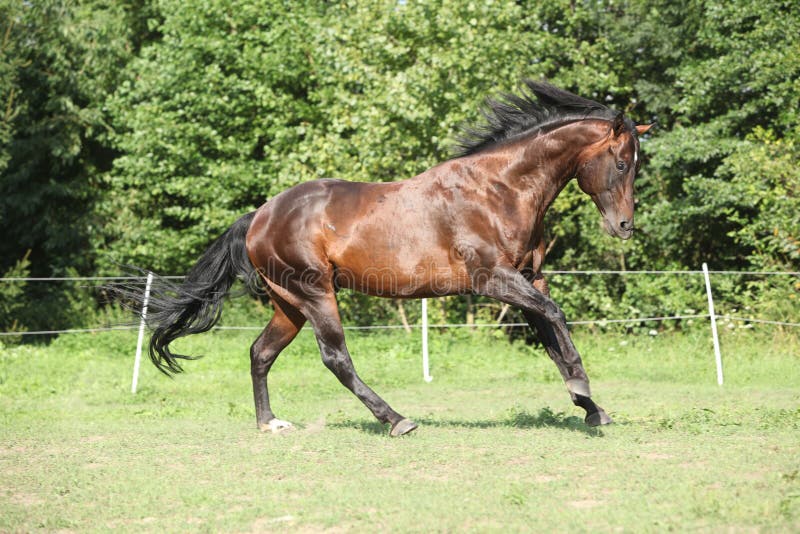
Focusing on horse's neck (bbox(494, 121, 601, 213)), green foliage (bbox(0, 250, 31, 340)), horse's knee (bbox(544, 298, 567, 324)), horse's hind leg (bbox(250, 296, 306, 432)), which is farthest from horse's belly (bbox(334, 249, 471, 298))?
green foliage (bbox(0, 250, 31, 340))

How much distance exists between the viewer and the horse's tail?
703 cm

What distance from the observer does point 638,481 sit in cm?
435

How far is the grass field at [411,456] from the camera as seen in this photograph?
153 inches

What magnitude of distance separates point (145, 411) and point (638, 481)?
19.0 feet

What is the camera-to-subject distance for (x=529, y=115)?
20.9ft

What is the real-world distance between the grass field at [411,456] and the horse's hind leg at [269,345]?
0.29 meters

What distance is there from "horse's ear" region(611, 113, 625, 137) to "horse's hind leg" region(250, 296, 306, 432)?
309 cm

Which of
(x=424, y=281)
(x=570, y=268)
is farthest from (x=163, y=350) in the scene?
(x=570, y=268)

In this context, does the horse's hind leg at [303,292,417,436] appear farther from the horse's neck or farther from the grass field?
the horse's neck

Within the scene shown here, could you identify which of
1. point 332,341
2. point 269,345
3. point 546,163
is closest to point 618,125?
point 546,163

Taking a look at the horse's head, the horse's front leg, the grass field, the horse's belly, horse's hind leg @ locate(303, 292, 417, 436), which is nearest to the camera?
the grass field

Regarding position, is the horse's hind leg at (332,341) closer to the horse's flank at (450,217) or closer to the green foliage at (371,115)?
the horse's flank at (450,217)

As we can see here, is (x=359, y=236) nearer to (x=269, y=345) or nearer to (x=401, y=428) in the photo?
(x=269, y=345)

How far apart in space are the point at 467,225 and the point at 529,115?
1094mm
